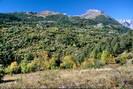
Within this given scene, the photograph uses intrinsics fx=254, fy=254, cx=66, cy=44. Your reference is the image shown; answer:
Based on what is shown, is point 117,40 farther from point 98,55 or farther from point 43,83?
point 43,83

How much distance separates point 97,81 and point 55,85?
1.89 meters

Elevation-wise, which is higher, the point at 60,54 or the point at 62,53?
the point at 62,53

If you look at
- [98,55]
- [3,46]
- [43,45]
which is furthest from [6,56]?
[98,55]

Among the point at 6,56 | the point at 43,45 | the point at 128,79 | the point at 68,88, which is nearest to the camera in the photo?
the point at 68,88

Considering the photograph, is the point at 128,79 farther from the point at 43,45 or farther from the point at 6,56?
the point at 43,45

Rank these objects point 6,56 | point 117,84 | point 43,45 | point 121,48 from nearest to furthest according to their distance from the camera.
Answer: point 117,84 < point 121,48 < point 6,56 < point 43,45

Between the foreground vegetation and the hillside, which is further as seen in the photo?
the hillside

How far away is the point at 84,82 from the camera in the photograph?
10609 mm

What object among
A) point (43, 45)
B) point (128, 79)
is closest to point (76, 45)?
point (43, 45)

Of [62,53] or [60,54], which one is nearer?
[60,54]

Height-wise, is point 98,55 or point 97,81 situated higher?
point 97,81

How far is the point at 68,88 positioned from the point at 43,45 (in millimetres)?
175501

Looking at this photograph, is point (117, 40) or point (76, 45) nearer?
point (117, 40)

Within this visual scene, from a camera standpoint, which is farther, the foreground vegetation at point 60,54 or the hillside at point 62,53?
the hillside at point 62,53
